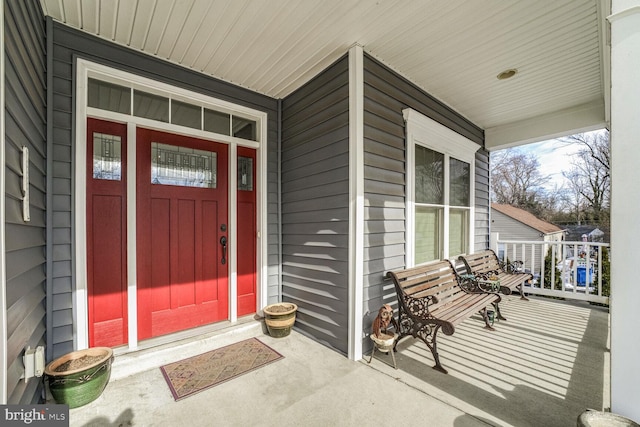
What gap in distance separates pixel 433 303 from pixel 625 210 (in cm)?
154

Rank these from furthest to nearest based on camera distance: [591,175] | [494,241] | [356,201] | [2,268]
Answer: [591,175], [494,241], [356,201], [2,268]

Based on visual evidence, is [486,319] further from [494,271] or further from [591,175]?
[591,175]

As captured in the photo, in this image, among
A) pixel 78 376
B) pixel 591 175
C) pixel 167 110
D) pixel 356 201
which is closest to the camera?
pixel 78 376

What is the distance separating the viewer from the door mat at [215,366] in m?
2.07

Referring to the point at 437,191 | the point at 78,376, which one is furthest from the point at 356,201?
the point at 78,376

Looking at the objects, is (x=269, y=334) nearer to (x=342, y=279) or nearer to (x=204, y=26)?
(x=342, y=279)

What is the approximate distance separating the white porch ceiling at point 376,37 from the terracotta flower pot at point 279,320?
8.29ft

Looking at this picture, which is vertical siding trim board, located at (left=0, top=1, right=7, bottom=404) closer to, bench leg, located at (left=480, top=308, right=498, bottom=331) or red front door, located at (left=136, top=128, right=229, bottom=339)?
red front door, located at (left=136, top=128, right=229, bottom=339)

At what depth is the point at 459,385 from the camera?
204 centimetres

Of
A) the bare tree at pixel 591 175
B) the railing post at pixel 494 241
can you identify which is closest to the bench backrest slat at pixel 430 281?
the railing post at pixel 494 241

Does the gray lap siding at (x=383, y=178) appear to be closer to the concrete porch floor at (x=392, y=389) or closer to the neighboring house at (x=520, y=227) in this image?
the concrete porch floor at (x=392, y=389)

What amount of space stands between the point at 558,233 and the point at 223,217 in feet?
46.2

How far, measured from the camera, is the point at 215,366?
7.65ft

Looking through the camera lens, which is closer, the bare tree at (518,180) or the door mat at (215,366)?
the door mat at (215,366)
